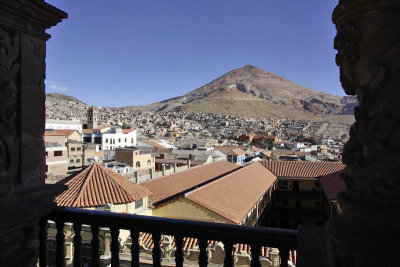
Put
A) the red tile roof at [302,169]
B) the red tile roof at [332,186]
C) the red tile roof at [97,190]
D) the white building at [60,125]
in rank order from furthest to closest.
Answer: the white building at [60,125] → the red tile roof at [302,169] → the red tile roof at [332,186] → the red tile roof at [97,190]

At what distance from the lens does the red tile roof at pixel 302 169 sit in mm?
30594

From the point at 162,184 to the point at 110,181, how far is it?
20.3ft

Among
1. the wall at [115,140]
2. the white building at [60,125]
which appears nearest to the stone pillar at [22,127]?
the wall at [115,140]

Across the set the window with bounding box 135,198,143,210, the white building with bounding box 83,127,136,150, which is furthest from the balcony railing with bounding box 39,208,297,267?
the white building with bounding box 83,127,136,150

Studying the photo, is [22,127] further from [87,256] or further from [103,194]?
[103,194]

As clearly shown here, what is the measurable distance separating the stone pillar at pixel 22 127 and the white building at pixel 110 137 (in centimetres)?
6297

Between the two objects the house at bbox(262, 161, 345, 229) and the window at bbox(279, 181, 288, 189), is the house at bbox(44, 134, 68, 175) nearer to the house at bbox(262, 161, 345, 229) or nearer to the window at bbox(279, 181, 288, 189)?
the window at bbox(279, 181, 288, 189)

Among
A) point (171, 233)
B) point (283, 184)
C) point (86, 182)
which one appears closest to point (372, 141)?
point (171, 233)

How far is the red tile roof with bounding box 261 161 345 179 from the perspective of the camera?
1204 inches

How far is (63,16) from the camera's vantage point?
3064 millimetres

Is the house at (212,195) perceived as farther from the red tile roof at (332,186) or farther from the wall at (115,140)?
the wall at (115,140)

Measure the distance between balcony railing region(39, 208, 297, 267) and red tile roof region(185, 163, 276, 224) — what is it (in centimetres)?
1175

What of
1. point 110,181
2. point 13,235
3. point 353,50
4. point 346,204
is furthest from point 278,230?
point 110,181

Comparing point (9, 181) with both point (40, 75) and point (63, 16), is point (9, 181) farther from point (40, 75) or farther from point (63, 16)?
point (63, 16)
